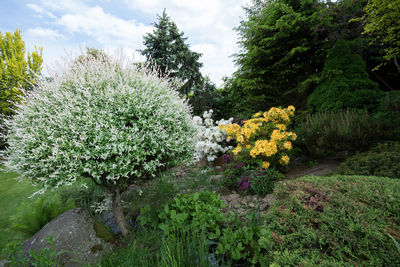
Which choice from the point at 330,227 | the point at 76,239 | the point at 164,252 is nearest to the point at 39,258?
the point at 76,239

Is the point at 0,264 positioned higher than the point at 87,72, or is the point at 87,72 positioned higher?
the point at 87,72

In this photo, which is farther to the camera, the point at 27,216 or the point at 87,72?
the point at 27,216

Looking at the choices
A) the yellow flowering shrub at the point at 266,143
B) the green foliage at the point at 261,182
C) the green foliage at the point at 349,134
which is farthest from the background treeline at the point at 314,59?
the green foliage at the point at 261,182

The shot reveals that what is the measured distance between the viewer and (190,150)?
299 centimetres

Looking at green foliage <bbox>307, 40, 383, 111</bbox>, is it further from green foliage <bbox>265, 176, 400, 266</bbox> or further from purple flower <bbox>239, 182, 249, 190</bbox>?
green foliage <bbox>265, 176, 400, 266</bbox>

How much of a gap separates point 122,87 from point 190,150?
1.33m

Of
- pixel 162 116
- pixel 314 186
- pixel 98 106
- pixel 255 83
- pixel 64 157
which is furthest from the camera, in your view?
pixel 255 83

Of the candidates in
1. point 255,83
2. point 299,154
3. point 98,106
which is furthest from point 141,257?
point 255,83

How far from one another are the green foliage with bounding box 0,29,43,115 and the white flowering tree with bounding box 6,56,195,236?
925 cm

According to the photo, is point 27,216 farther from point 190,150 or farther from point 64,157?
point 190,150

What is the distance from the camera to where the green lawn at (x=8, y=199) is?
10.3 ft

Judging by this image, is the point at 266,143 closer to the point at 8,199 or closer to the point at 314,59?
the point at 314,59

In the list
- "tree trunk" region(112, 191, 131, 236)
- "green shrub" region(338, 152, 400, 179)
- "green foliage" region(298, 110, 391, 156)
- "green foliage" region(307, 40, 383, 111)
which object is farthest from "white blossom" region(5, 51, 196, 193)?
"green foliage" region(307, 40, 383, 111)

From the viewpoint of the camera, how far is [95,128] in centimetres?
213
